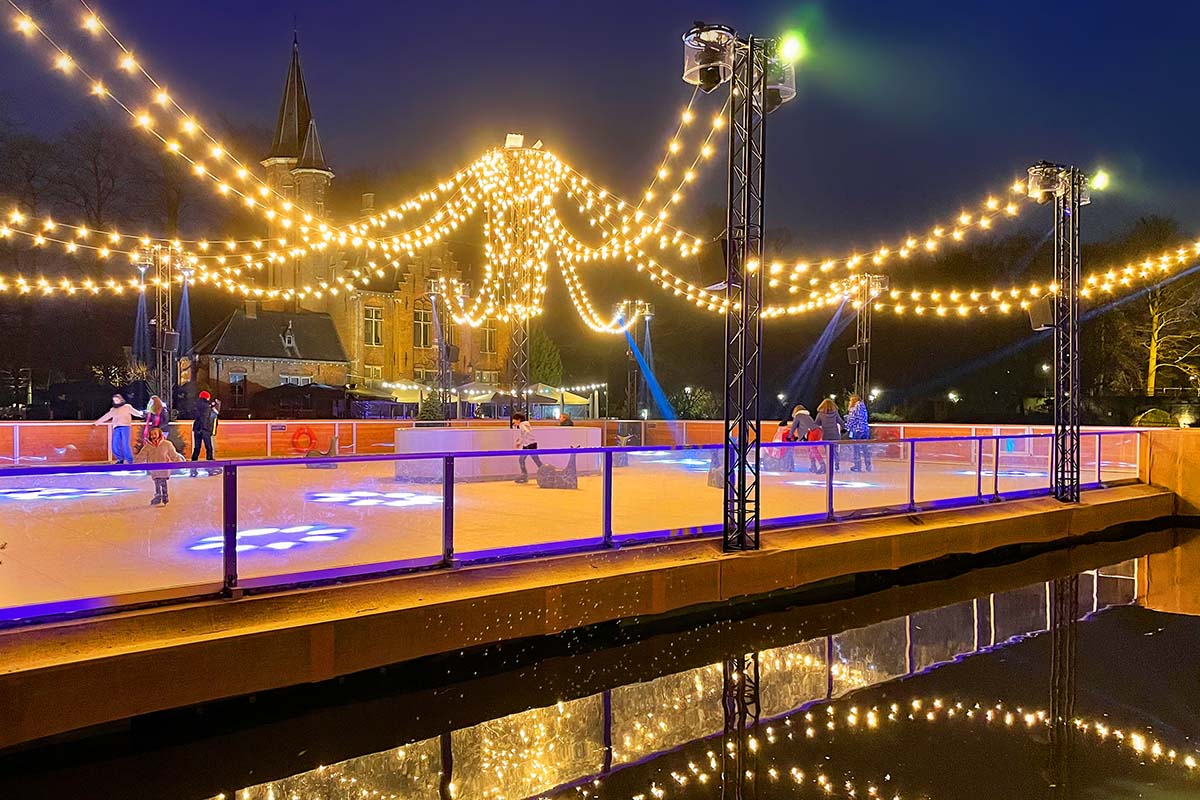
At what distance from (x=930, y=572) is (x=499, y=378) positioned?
38290 mm

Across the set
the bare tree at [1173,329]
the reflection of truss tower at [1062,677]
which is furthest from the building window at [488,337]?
the reflection of truss tower at [1062,677]

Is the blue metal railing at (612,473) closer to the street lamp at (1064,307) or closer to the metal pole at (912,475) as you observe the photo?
the metal pole at (912,475)

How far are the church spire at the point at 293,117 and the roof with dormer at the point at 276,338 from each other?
33.6ft

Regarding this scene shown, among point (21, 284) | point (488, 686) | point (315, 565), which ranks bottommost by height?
point (488, 686)

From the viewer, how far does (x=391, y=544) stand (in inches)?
247

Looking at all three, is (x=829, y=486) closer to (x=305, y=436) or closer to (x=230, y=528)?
(x=230, y=528)

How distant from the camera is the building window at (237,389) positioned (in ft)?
125

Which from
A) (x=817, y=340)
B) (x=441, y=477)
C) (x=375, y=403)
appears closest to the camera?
(x=441, y=477)

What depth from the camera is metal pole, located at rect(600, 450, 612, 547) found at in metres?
7.55

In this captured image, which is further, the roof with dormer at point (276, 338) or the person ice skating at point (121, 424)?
the roof with dormer at point (276, 338)

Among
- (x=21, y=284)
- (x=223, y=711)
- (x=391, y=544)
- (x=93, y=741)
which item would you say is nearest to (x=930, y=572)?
(x=391, y=544)

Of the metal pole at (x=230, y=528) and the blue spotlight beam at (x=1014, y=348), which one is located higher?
the blue spotlight beam at (x=1014, y=348)

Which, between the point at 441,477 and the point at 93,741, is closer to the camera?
the point at 93,741

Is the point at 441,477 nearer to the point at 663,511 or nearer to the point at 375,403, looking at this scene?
the point at 663,511
